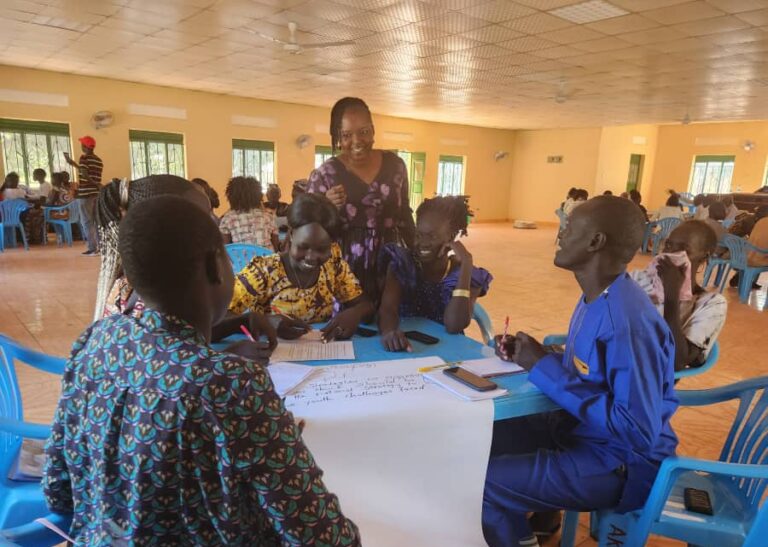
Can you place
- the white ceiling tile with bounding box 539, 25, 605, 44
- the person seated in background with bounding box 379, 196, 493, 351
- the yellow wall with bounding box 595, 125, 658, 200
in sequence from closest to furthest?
the person seated in background with bounding box 379, 196, 493, 351 < the white ceiling tile with bounding box 539, 25, 605, 44 < the yellow wall with bounding box 595, 125, 658, 200

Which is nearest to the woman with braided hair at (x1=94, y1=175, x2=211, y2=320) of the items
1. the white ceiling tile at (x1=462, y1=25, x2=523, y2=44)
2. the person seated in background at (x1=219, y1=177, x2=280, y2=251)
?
the person seated in background at (x1=219, y1=177, x2=280, y2=251)

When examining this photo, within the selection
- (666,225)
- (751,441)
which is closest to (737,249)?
(666,225)

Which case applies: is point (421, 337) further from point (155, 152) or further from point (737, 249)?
point (155, 152)

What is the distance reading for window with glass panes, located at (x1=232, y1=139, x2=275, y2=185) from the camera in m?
11.9

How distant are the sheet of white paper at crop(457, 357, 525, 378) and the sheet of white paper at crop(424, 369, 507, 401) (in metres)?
0.10

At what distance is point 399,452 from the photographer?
1.33 meters

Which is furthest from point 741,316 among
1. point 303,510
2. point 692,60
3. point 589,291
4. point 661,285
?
point 303,510

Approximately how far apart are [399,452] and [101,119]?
1080cm

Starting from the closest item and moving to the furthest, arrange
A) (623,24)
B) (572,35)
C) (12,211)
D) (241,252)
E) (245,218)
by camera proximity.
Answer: (241,252)
(245,218)
(623,24)
(572,35)
(12,211)

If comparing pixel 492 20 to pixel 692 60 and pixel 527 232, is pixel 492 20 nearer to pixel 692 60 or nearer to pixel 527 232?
pixel 692 60

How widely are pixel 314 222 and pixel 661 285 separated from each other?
1.46 meters

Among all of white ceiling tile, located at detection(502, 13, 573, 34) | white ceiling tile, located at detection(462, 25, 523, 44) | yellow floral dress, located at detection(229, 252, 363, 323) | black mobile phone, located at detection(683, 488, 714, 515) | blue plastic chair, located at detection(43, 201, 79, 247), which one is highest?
white ceiling tile, located at detection(502, 13, 573, 34)

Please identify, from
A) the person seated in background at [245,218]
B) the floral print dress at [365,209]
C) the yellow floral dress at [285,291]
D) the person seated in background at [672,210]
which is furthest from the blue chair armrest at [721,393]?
the person seated in background at [672,210]

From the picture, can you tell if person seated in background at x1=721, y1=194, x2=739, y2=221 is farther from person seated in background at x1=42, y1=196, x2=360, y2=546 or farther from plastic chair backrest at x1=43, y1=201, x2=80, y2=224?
plastic chair backrest at x1=43, y1=201, x2=80, y2=224
